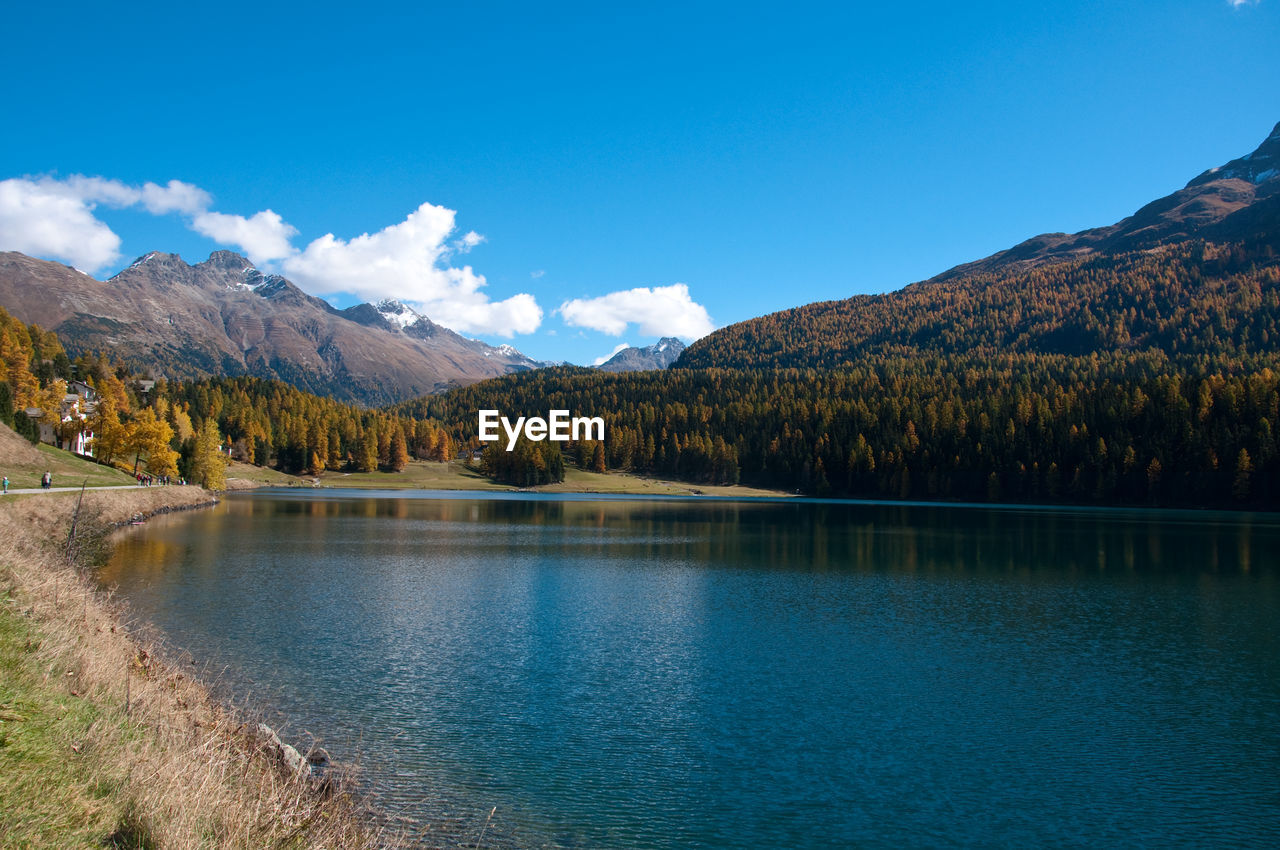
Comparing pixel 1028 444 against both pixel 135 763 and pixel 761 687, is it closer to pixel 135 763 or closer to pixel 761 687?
pixel 761 687

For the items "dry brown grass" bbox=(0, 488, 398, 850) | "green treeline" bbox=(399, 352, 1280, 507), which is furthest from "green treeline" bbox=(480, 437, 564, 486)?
"dry brown grass" bbox=(0, 488, 398, 850)

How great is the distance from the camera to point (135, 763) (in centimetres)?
1238

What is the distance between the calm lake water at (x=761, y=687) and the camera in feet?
57.6

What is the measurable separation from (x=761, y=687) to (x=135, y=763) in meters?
19.5

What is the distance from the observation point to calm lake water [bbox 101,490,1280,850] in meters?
17.5

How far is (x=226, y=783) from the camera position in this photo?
43.5ft

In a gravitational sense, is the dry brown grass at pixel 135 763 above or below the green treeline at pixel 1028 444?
below

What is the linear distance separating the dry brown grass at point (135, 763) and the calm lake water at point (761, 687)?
289 centimetres

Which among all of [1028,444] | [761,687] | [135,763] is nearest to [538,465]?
[1028,444]

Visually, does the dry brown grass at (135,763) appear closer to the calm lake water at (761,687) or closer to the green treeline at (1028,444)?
the calm lake water at (761,687)

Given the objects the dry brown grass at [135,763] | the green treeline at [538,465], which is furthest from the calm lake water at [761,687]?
the green treeline at [538,465]

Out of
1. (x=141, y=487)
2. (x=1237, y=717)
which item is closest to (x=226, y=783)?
(x=1237, y=717)

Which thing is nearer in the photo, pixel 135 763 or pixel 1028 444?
pixel 135 763

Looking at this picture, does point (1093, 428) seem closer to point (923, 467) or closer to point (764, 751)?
point (923, 467)
